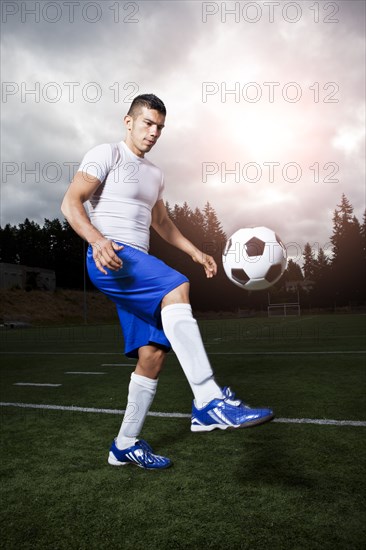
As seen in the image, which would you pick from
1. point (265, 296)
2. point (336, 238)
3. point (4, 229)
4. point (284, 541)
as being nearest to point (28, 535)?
point (284, 541)

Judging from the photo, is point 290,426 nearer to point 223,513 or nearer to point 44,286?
point 223,513

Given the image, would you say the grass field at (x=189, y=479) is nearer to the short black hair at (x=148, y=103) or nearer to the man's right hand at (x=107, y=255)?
the man's right hand at (x=107, y=255)

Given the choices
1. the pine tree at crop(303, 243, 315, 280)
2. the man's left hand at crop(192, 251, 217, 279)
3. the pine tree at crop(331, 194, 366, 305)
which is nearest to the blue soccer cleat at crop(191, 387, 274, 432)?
the man's left hand at crop(192, 251, 217, 279)

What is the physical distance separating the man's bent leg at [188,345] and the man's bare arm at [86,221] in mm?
364

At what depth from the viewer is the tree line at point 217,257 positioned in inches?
1897

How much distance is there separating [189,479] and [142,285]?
3.86 feet

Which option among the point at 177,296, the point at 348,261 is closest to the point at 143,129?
the point at 177,296

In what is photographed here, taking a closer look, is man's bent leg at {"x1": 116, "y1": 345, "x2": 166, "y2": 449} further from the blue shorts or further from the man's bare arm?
the man's bare arm

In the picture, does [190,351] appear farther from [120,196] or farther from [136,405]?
[120,196]

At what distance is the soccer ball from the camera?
3.22 metres

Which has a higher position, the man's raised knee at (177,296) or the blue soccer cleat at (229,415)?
the man's raised knee at (177,296)

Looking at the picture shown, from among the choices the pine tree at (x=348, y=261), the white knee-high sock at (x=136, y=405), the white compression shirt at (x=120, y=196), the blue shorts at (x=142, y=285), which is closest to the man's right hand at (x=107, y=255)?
the blue shorts at (x=142, y=285)

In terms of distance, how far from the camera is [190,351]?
2164mm

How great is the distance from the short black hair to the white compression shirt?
240mm
